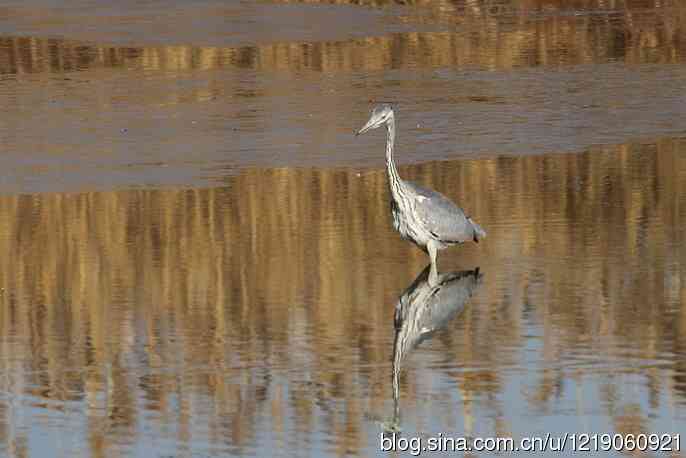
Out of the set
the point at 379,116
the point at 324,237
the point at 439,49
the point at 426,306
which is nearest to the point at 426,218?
the point at 379,116

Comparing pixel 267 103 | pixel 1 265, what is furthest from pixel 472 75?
pixel 1 265

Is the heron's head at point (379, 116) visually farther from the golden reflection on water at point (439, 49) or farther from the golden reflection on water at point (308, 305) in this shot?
the golden reflection on water at point (439, 49)

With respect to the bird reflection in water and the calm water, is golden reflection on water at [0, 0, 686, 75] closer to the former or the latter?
the calm water

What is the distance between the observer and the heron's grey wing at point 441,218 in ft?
30.9

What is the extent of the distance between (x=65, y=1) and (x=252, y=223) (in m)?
12.1

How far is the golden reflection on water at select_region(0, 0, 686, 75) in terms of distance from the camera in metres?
17.8

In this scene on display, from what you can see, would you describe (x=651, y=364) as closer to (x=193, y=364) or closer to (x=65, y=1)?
(x=193, y=364)

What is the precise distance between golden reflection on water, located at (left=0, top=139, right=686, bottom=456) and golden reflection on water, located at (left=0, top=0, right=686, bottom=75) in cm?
529

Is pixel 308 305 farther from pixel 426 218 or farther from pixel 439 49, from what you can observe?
pixel 439 49

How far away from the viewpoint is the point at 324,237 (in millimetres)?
10352

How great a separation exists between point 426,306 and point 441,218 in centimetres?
100

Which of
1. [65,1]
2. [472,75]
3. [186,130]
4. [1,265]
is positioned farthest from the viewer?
[65,1]

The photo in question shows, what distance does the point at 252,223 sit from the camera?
36.1 ft

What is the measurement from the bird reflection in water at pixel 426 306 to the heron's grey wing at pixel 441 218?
211 millimetres
